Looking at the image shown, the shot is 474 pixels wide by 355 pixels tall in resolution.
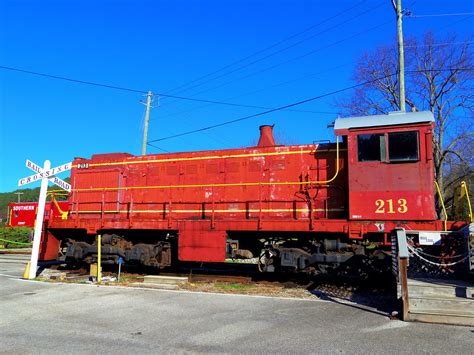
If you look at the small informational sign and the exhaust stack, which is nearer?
the small informational sign

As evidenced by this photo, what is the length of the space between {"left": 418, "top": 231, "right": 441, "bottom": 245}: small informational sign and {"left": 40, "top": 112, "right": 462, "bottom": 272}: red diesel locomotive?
0.41 metres

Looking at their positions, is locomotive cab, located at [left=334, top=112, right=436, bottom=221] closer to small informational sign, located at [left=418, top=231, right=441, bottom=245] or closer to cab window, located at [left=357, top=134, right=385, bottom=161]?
cab window, located at [left=357, top=134, right=385, bottom=161]

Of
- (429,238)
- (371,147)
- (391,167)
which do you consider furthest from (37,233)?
(429,238)

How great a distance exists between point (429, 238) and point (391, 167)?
5.62 ft

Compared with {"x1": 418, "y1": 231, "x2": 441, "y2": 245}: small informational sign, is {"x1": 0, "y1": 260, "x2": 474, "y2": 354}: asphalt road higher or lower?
lower

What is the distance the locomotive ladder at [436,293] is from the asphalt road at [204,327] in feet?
0.81

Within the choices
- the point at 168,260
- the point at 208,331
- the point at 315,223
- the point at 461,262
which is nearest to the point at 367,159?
the point at 315,223

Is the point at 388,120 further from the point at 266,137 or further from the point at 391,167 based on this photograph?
the point at 266,137

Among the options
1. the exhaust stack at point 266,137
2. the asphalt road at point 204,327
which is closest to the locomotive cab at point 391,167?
the asphalt road at point 204,327

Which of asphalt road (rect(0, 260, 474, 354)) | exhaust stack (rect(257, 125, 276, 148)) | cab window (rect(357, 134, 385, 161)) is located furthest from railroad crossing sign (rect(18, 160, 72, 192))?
cab window (rect(357, 134, 385, 161))

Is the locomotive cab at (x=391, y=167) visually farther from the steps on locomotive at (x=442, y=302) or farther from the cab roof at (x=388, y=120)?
the steps on locomotive at (x=442, y=302)

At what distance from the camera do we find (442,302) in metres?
6.54

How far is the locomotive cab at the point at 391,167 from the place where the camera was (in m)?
8.50

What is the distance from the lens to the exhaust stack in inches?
452
